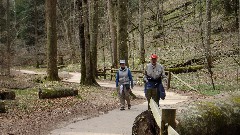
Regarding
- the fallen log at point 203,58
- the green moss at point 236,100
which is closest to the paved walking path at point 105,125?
the green moss at point 236,100

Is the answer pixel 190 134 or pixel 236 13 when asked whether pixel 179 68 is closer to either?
pixel 236 13

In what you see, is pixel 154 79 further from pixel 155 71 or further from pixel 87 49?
pixel 87 49

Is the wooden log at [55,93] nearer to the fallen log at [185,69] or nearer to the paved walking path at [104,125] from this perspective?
the paved walking path at [104,125]

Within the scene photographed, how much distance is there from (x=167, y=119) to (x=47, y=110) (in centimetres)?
959

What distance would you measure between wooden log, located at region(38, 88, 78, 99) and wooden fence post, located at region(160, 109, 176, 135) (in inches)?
482

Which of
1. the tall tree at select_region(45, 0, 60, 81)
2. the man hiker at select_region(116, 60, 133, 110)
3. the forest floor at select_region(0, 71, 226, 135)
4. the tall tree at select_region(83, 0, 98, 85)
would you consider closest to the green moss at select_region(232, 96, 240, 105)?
the forest floor at select_region(0, 71, 226, 135)

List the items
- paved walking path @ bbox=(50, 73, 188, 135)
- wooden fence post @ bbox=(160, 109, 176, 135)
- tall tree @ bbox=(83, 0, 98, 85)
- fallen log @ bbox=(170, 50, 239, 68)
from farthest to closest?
fallen log @ bbox=(170, 50, 239, 68) → tall tree @ bbox=(83, 0, 98, 85) → paved walking path @ bbox=(50, 73, 188, 135) → wooden fence post @ bbox=(160, 109, 176, 135)

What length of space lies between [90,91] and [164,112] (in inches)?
588

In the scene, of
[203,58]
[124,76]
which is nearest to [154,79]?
[124,76]

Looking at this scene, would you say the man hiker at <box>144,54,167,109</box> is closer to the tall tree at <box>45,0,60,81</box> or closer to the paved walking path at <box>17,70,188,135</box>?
the paved walking path at <box>17,70,188,135</box>

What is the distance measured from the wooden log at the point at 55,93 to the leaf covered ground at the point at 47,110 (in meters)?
0.30

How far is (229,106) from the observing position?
760 cm

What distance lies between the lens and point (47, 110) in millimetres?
14344

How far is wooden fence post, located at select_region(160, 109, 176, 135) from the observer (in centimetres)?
534
